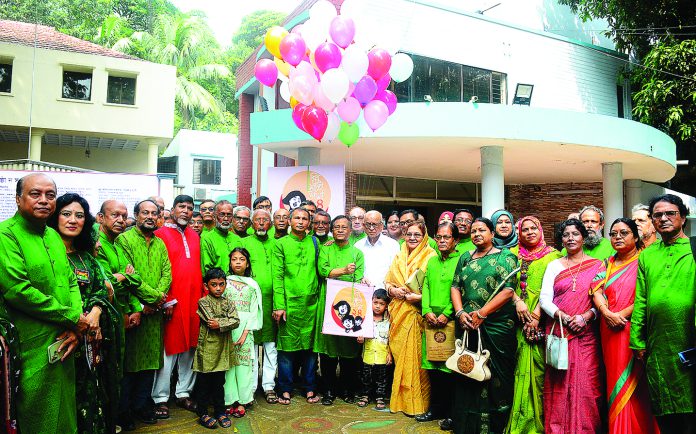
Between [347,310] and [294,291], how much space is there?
542 mm

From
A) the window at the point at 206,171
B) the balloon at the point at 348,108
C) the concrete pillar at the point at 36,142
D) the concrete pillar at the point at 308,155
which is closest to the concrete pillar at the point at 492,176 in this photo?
the concrete pillar at the point at 308,155

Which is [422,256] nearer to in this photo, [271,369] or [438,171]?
[271,369]

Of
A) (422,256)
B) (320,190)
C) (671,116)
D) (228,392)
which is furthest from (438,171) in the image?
(228,392)

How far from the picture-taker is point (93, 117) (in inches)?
615

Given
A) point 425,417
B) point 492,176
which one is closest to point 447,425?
point 425,417

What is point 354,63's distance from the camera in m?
5.33

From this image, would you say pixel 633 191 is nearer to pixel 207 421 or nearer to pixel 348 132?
pixel 348 132

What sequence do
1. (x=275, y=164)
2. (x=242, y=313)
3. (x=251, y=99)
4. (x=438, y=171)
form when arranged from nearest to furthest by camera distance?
(x=242, y=313) < (x=438, y=171) < (x=275, y=164) < (x=251, y=99)

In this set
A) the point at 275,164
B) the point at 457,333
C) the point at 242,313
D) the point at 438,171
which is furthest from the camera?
the point at 275,164

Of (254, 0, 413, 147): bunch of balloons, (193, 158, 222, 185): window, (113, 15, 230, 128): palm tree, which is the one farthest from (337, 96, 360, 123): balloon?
(113, 15, 230, 128): palm tree

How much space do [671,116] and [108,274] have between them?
543 inches

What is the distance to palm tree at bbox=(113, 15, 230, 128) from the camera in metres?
25.2

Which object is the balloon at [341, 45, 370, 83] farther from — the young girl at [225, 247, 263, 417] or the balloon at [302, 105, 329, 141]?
the young girl at [225, 247, 263, 417]

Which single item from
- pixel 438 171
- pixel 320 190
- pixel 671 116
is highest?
pixel 671 116
